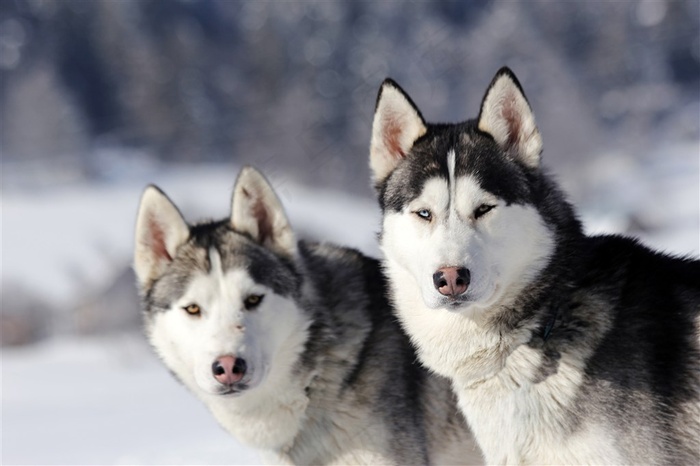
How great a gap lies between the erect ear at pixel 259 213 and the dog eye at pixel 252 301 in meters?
0.48

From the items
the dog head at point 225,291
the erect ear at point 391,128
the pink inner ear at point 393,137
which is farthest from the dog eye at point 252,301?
the pink inner ear at point 393,137

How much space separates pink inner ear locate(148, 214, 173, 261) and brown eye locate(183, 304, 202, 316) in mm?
540

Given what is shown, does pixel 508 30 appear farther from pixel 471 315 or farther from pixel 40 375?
pixel 471 315

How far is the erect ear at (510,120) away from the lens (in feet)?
13.6

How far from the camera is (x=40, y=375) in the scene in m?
21.3

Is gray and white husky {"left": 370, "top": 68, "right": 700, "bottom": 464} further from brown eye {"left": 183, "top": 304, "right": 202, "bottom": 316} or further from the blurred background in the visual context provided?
the blurred background

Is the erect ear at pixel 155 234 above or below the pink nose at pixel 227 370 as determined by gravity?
above

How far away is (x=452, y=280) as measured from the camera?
3.70 m

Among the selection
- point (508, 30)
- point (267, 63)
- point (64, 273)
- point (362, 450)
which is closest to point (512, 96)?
point (362, 450)

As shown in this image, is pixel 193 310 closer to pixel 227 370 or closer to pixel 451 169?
pixel 227 370

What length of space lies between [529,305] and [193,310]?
77.8 inches

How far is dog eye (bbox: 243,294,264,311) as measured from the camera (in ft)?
15.9

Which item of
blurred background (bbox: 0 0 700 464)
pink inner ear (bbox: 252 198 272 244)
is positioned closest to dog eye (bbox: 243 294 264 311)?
pink inner ear (bbox: 252 198 272 244)

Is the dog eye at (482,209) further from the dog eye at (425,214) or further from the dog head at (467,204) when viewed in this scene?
the dog eye at (425,214)
